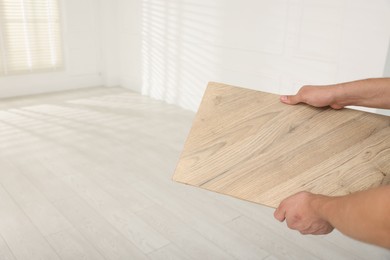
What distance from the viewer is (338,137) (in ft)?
3.90

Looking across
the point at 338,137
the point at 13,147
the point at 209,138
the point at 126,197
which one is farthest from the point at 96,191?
the point at 338,137

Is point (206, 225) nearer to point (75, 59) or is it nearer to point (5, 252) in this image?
point (5, 252)

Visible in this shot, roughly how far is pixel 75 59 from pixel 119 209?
3.34 meters

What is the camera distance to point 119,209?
2.27 metres

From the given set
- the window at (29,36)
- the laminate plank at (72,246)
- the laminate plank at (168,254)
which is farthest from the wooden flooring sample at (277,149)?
the window at (29,36)

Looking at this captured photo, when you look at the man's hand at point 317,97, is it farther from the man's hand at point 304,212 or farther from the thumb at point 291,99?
the man's hand at point 304,212

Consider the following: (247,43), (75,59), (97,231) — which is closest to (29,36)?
(75,59)

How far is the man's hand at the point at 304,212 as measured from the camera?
37.8 inches

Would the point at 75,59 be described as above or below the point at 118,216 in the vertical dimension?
above

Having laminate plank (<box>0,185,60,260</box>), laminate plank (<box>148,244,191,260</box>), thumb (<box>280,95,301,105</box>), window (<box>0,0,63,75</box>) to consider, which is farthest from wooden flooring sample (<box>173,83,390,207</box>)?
window (<box>0,0,63,75</box>)

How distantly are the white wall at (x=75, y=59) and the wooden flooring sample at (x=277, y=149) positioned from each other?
4.07m

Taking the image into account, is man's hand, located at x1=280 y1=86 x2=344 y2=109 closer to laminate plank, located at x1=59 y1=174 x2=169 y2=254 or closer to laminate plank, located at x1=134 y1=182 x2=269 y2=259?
laminate plank, located at x1=134 y1=182 x2=269 y2=259

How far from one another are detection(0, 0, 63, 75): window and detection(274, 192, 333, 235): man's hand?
4.39 m

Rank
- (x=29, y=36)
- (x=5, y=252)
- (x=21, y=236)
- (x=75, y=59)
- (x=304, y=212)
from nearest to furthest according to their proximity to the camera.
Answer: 1. (x=304, y=212)
2. (x=5, y=252)
3. (x=21, y=236)
4. (x=29, y=36)
5. (x=75, y=59)
